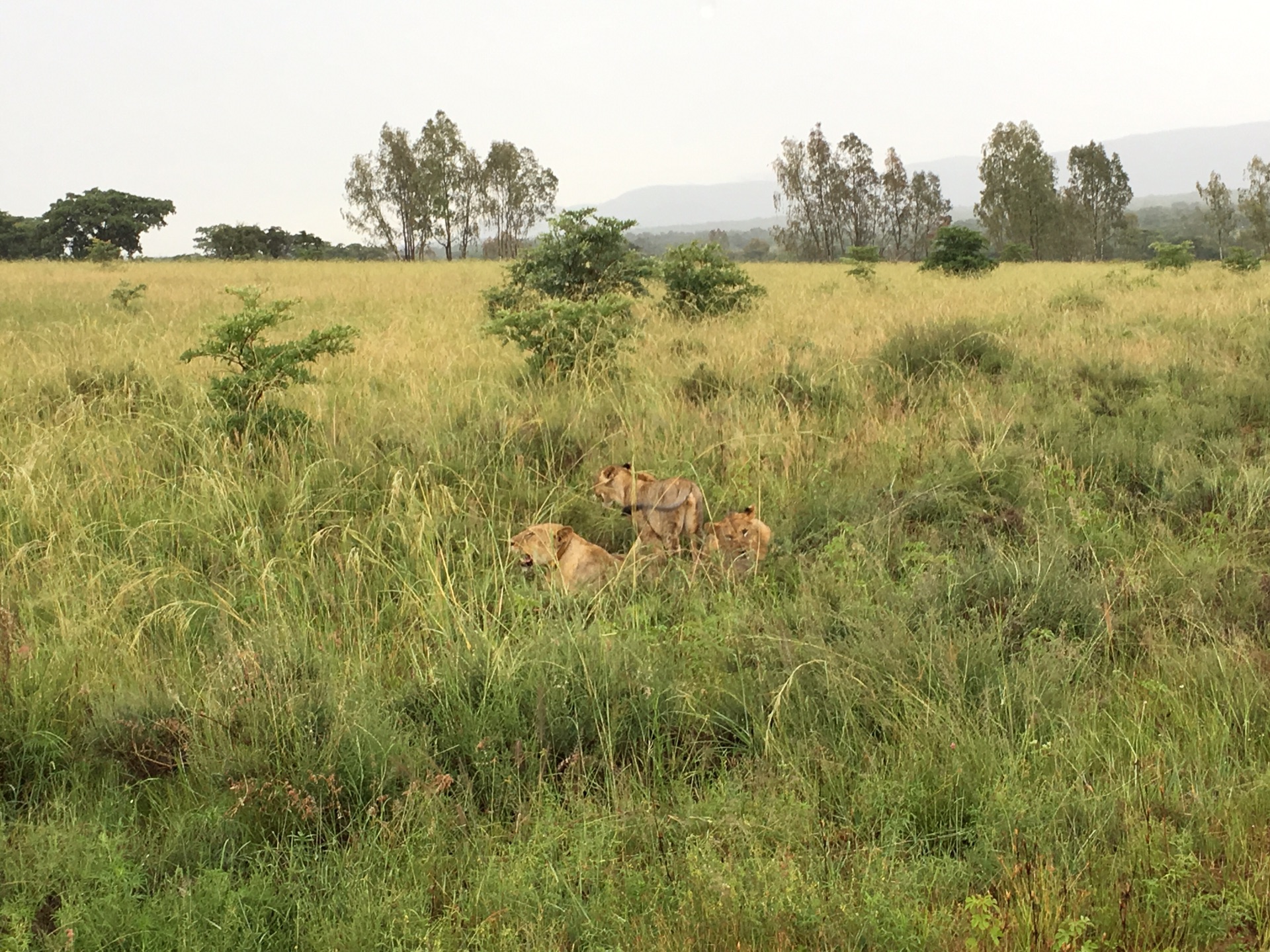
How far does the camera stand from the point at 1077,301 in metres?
10.4

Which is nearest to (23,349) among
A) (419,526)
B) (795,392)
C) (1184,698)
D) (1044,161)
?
(419,526)

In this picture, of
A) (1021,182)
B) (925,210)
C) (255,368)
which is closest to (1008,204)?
(1021,182)

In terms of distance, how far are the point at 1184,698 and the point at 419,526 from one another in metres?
2.61

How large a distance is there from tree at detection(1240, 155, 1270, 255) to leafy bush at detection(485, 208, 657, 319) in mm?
52833

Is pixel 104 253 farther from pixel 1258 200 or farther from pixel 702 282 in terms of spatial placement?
pixel 1258 200

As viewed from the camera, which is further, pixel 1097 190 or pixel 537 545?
pixel 1097 190

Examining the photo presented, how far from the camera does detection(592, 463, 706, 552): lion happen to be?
11.0 feet

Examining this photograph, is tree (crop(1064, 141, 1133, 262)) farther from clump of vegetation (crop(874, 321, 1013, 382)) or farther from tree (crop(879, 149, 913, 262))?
clump of vegetation (crop(874, 321, 1013, 382))

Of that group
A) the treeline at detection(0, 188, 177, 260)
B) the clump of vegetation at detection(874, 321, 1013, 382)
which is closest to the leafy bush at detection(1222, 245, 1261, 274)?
the clump of vegetation at detection(874, 321, 1013, 382)

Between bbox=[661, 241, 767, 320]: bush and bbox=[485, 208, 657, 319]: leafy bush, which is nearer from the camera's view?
bbox=[485, 208, 657, 319]: leafy bush

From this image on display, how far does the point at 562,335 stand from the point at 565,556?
3.63 meters

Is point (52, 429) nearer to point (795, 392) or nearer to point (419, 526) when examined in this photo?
point (419, 526)

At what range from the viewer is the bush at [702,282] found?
33.3 ft

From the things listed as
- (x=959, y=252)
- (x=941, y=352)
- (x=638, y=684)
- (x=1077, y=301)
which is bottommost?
(x=638, y=684)
